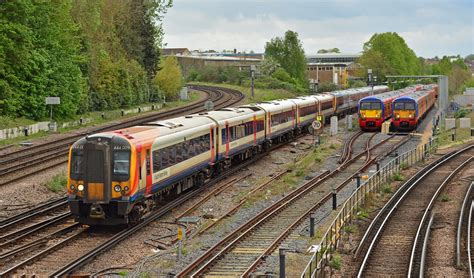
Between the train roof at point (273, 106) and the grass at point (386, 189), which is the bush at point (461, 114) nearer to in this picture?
the train roof at point (273, 106)

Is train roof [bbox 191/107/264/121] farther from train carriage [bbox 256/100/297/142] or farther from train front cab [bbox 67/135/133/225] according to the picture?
train front cab [bbox 67/135/133/225]

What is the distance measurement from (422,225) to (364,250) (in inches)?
149

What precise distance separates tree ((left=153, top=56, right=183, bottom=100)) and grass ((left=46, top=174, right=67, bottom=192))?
45705 mm

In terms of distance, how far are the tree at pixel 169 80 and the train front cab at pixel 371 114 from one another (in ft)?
93.5

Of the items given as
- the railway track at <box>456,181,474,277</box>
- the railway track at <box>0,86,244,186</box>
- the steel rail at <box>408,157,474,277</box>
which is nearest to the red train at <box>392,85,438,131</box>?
the steel rail at <box>408,157,474,277</box>

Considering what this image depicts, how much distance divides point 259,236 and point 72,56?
33.2m

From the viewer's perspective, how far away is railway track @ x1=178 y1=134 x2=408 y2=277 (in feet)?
54.2

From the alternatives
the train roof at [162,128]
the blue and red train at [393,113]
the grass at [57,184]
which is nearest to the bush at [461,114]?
the blue and red train at [393,113]

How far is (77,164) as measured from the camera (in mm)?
19922

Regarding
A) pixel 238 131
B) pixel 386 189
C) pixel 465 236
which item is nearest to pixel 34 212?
pixel 238 131

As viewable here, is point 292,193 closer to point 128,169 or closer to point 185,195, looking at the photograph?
point 185,195

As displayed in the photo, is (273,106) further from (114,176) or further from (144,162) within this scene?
(114,176)

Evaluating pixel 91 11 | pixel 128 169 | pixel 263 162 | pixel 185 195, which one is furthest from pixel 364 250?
pixel 91 11

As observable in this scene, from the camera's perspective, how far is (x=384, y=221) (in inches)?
867
